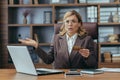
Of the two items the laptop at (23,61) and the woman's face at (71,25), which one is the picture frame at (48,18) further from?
the laptop at (23,61)

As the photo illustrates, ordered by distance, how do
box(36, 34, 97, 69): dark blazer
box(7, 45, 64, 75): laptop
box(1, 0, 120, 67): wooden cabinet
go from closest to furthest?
box(7, 45, 64, 75): laptop → box(36, 34, 97, 69): dark blazer → box(1, 0, 120, 67): wooden cabinet

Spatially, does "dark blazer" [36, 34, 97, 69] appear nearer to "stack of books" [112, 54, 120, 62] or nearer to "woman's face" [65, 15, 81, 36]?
"woman's face" [65, 15, 81, 36]

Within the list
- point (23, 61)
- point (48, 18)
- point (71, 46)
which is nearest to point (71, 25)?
point (71, 46)

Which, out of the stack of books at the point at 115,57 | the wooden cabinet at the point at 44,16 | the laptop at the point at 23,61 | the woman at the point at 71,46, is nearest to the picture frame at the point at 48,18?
the wooden cabinet at the point at 44,16

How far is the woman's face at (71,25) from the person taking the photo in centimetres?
281

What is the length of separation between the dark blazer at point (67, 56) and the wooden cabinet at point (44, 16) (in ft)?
5.32

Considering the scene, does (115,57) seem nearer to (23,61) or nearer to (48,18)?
(48,18)

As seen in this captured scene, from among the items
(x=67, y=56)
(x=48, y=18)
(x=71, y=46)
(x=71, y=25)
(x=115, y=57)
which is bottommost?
(x=115, y=57)

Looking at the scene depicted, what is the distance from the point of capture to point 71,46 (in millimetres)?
2795

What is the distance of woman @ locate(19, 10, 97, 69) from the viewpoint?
2744mm

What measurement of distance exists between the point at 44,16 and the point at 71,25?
1.83 metres

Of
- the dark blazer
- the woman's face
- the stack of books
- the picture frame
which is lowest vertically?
the stack of books

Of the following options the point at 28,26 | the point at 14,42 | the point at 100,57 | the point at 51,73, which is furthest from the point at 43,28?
the point at 51,73

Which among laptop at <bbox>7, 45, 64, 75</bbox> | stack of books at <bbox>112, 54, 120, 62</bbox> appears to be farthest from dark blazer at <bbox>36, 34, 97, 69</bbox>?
stack of books at <bbox>112, 54, 120, 62</bbox>
